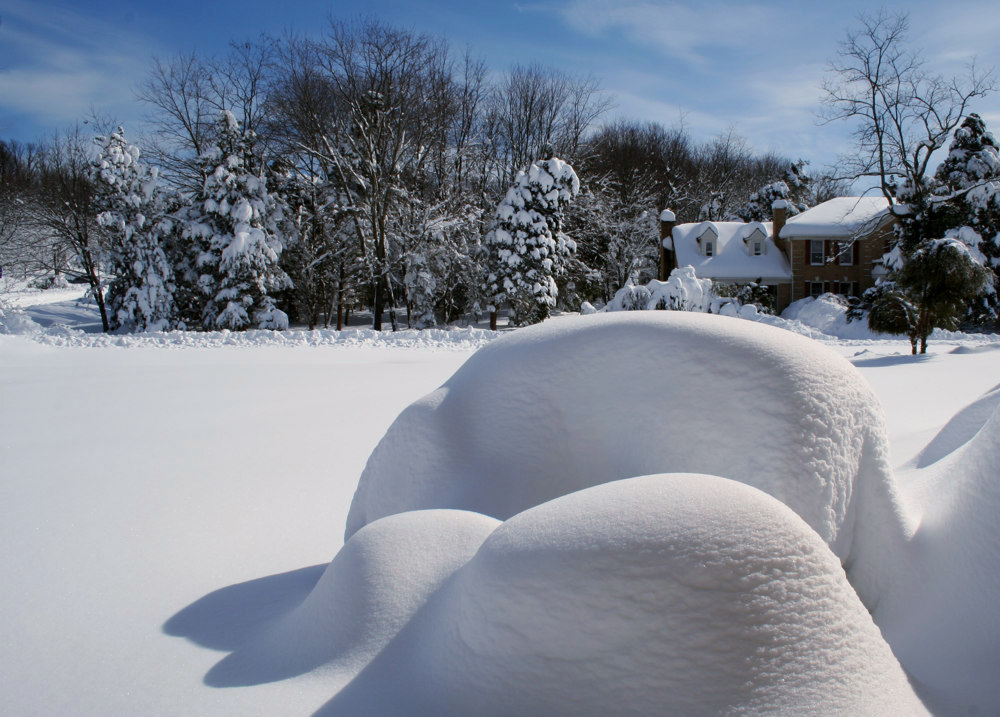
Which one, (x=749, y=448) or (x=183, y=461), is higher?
(x=749, y=448)

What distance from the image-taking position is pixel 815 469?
2168 mm

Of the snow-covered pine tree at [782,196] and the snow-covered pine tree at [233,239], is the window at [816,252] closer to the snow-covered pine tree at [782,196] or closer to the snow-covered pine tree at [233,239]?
the snow-covered pine tree at [782,196]

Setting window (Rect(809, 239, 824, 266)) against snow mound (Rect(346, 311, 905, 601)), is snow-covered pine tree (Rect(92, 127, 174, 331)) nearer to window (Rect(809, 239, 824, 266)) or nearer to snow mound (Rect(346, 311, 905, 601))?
snow mound (Rect(346, 311, 905, 601))

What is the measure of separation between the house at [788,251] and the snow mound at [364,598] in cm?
2817

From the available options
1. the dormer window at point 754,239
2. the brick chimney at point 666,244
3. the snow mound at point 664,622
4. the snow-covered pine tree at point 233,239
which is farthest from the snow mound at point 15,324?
the dormer window at point 754,239

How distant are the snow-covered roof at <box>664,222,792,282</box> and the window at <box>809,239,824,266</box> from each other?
1.03 meters

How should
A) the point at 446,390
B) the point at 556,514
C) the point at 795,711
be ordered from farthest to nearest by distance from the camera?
the point at 446,390
the point at 556,514
the point at 795,711

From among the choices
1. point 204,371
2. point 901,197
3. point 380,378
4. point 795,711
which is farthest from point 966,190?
point 795,711

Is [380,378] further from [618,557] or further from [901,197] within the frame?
[901,197]

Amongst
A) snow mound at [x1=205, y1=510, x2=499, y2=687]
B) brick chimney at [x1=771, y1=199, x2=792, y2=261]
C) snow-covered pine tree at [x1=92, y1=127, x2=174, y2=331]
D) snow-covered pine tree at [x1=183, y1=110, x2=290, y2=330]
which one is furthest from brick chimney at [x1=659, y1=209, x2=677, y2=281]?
snow mound at [x1=205, y1=510, x2=499, y2=687]

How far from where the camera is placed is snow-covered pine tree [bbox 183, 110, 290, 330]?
19.9 meters

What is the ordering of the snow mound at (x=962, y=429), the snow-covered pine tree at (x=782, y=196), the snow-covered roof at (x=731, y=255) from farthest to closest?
the snow-covered pine tree at (x=782, y=196) → the snow-covered roof at (x=731, y=255) → the snow mound at (x=962, y=429)

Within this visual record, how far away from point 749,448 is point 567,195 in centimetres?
2230

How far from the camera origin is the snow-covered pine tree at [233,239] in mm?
19938
